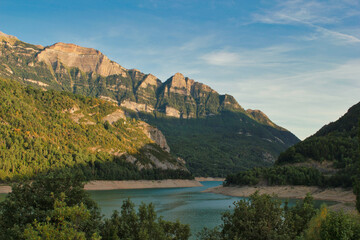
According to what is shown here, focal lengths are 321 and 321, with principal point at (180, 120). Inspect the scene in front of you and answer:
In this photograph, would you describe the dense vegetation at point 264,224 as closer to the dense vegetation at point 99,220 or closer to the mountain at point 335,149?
the dense vegetation at point 99,220

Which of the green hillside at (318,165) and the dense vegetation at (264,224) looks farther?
the green hillside at (318,165)

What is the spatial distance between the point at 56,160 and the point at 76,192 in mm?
159486

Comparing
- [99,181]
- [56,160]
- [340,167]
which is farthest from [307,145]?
[56,160]

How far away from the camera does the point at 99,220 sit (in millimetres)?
31016

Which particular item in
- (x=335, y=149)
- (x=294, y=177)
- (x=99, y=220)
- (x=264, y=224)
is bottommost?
(x=294, y=177)

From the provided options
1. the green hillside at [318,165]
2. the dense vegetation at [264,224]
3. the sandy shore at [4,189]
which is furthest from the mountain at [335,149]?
the sandy shore at [4,189]

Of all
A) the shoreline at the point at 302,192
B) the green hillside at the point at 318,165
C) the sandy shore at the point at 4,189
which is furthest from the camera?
the green hillside at the point at 318,165

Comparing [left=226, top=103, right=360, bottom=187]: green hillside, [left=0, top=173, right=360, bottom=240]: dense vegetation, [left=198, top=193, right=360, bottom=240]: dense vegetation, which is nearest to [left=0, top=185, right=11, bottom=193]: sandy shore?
[left=226, top=103, right=360, bottom=187]: green hillside

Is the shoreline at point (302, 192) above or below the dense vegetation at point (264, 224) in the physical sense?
below

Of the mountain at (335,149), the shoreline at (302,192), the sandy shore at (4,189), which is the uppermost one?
the mountain at (335,149)

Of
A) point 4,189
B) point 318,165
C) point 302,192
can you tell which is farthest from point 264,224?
point 318,165

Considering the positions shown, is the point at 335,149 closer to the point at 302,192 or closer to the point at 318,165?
the point at 318,165

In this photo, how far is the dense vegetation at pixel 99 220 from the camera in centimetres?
2439

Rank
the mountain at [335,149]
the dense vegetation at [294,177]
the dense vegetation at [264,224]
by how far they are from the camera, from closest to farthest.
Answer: the dense vegetation at [264,224] < the dense vegetation at [294,177] < the mountain at [335,149]
